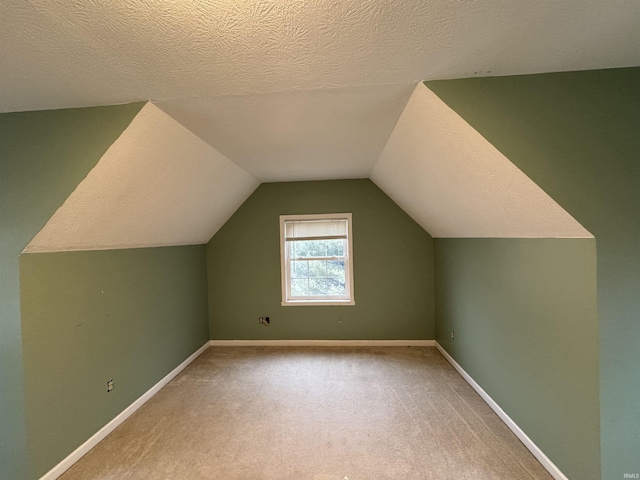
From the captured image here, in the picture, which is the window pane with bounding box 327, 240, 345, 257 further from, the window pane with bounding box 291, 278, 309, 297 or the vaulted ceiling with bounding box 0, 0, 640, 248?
the vaulted ceiling with bounding box 0, 0, 640, 248

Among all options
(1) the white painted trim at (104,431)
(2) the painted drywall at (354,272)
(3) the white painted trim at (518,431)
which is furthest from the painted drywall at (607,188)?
(1) the white painted trim at (104,431)

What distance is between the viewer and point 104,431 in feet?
7.45

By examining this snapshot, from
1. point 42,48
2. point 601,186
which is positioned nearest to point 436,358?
point 601,186

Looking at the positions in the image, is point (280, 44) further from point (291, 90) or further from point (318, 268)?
point (318, 268)

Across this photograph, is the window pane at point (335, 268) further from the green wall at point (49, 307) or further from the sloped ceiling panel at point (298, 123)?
the green wall at point (49, 307)

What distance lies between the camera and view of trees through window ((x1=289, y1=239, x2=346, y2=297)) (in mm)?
4223

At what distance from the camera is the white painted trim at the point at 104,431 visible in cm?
189

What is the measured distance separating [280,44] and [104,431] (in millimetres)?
2995

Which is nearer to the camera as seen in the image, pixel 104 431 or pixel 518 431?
pixel 518 431

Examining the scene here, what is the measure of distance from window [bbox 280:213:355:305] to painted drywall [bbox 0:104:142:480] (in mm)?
2638

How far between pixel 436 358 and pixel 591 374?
218 cm

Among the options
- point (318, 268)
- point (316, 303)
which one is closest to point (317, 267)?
point (318, 268)

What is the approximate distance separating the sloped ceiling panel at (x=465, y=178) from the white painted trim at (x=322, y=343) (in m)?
1.88

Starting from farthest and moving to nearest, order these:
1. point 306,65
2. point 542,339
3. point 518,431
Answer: point 518,431
point 542,339
point 306,65
